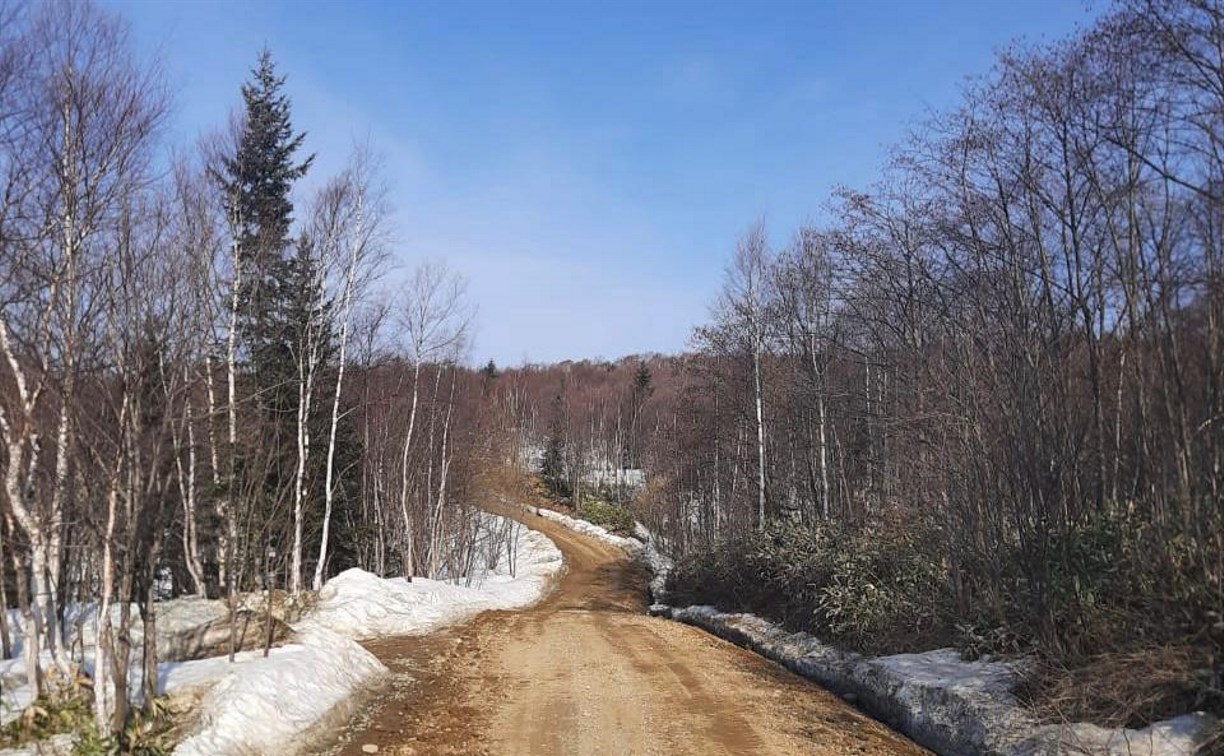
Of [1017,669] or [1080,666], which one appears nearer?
[1080,666]

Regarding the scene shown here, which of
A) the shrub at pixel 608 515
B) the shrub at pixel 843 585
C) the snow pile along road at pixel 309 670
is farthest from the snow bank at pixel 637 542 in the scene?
the snow pile along road at pixel 309 670

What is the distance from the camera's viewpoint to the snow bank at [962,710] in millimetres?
6480

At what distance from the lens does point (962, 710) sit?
8.39 metres

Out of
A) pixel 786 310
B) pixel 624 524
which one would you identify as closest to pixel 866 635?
pixel 786 310

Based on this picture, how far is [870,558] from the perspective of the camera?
14.9m

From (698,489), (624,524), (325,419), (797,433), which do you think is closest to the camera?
(325,419)

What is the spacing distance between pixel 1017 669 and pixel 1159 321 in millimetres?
3652

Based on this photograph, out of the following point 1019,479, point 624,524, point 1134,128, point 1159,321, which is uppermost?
point 1134,128

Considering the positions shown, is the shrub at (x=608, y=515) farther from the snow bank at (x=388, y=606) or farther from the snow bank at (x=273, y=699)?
the snow bank at (x=273, y=699)

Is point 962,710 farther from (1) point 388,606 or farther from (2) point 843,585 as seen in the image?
(1) point 388,606

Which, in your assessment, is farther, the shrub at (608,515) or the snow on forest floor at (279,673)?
the shrub at (608,515)

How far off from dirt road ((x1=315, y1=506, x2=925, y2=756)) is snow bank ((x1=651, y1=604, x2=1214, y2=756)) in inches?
15.5

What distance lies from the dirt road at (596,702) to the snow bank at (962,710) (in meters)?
0.39

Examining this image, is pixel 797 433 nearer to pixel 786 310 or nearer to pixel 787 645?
pixel 786 310
